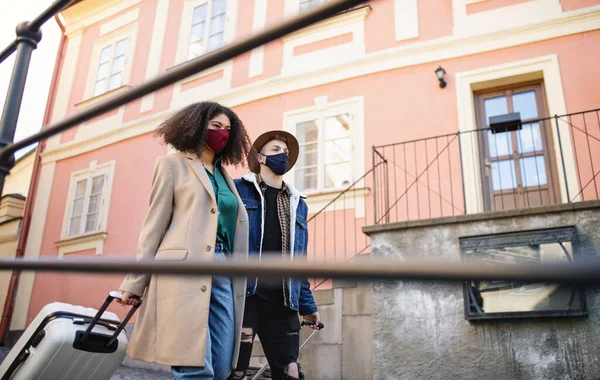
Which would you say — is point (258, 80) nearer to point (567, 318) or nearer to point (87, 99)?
point (87, 99)

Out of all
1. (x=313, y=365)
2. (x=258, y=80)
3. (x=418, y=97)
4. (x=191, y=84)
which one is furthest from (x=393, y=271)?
(x=191, y=84)

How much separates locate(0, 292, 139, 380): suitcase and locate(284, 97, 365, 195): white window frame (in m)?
4.70

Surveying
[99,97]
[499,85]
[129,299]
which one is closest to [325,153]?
[499,85]

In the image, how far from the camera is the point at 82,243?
34.2ft

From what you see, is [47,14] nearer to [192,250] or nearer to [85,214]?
[192,250]

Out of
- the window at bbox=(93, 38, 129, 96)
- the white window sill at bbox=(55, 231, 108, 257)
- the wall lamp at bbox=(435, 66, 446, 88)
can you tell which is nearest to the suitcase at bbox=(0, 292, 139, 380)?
the wall lamp at bbox=(435, 66, 446, 88)

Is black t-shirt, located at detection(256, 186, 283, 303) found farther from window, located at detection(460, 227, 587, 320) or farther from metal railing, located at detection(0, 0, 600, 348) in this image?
window, located at detection(460, 227, 587, 320)

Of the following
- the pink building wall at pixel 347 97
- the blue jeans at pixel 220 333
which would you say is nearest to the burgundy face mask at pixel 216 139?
the blue jeans at pixel 220 333

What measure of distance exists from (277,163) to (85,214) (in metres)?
8.45

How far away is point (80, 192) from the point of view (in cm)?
1117

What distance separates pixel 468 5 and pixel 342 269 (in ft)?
26.4

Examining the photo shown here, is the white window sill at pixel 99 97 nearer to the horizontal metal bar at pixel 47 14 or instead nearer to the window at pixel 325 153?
the window at pixel 325 153

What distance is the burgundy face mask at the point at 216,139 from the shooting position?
9.29ft

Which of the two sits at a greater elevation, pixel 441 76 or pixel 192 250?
pixel 441 76
